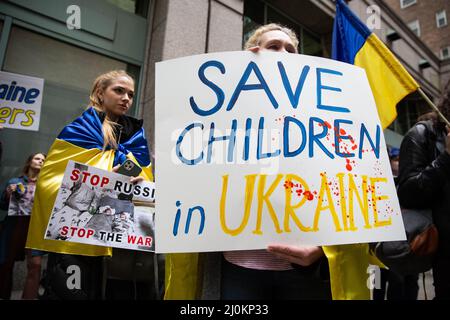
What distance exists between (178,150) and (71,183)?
2.47 feet

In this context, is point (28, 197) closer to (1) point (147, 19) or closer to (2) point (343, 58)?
(1) point (147, 19)

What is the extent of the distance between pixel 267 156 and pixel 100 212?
1.00 meters

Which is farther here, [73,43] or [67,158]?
[73,43]

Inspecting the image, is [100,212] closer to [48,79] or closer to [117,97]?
[117,97]

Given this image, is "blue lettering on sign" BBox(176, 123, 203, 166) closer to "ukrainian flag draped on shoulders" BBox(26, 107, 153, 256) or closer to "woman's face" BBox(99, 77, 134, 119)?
"ukrainian flag draped on shoulders" BBox(26, 107, 153, 256)

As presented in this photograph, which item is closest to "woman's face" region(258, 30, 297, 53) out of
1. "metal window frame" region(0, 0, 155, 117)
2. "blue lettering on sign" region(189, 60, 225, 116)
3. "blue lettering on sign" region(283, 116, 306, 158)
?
"blue lettering on sign" region(189, 60, 225, 116)

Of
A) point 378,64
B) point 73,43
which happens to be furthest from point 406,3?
point 378,64

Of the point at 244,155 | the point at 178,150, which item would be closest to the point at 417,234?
the point at 244,155

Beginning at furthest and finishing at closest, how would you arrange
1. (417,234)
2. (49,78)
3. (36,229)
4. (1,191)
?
(49,78) < (1,191) < (36,229) < (417,234)

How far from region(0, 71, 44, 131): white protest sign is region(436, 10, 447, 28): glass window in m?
25.6

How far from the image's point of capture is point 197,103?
1.21 meters

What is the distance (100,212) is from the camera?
1558 millimetres

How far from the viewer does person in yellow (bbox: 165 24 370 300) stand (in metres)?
1.12

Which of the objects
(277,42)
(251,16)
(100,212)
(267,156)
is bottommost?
(100,212)
